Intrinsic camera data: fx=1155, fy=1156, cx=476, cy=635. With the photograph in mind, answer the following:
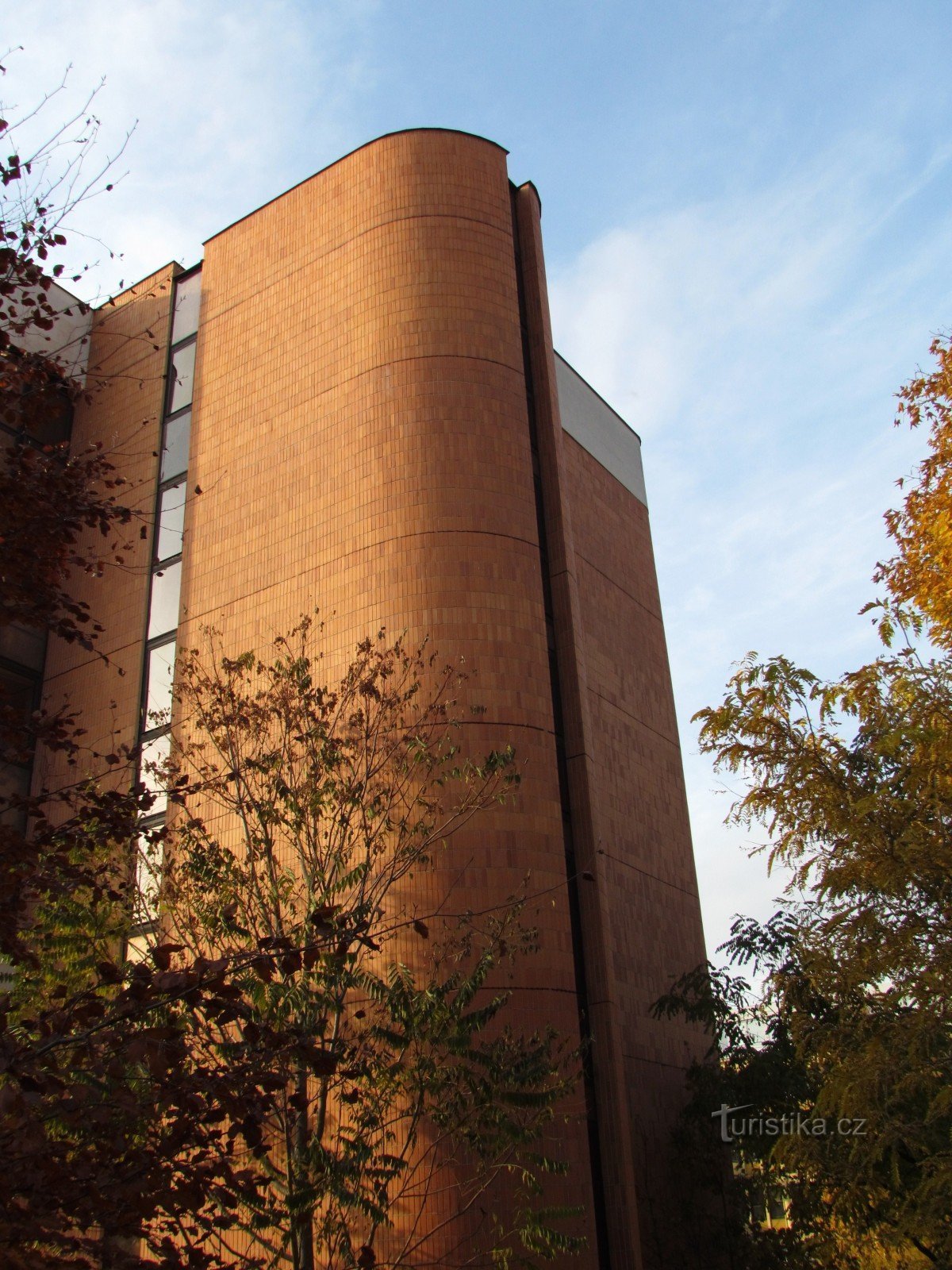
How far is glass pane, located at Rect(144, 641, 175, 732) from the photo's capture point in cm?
2047

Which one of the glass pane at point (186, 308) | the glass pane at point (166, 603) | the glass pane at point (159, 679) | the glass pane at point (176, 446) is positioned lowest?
the glass pane at point (159, 679)

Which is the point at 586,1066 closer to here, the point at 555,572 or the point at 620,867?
the point at 620,867

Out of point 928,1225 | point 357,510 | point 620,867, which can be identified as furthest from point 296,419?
point 928,1225

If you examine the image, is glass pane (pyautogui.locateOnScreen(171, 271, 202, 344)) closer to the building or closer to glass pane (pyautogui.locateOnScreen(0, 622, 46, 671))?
the building

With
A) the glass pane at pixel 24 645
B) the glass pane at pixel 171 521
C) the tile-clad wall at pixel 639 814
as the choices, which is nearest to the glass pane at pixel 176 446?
the glass pane at pixel 171 521

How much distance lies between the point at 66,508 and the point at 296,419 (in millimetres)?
13006

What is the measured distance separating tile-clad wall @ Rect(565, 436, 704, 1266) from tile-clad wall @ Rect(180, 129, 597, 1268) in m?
2.22

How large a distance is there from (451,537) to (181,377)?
926cm

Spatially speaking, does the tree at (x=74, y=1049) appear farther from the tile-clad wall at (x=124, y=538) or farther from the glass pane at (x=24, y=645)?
the glass pane at (x=24, y=645)

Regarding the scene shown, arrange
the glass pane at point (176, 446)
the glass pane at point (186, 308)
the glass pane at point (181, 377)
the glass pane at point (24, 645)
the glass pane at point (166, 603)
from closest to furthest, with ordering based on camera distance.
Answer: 1. the glass pane at point (166, 603)
2. the glass pane at point (176, 446)
3. the glass pane at point (24, 645)
4. the glass pane at point (181, 377)
5. the glass pane at point (186, 308)

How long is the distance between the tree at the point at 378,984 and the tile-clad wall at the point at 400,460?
0.69 meters

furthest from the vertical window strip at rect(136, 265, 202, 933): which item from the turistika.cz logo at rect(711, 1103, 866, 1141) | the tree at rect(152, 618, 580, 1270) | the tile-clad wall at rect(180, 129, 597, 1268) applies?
the turistika.cz logo at rect(711, 1103, 866, 1141)

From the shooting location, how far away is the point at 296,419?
20094mm

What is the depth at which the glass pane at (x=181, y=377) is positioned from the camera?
23.2 m
